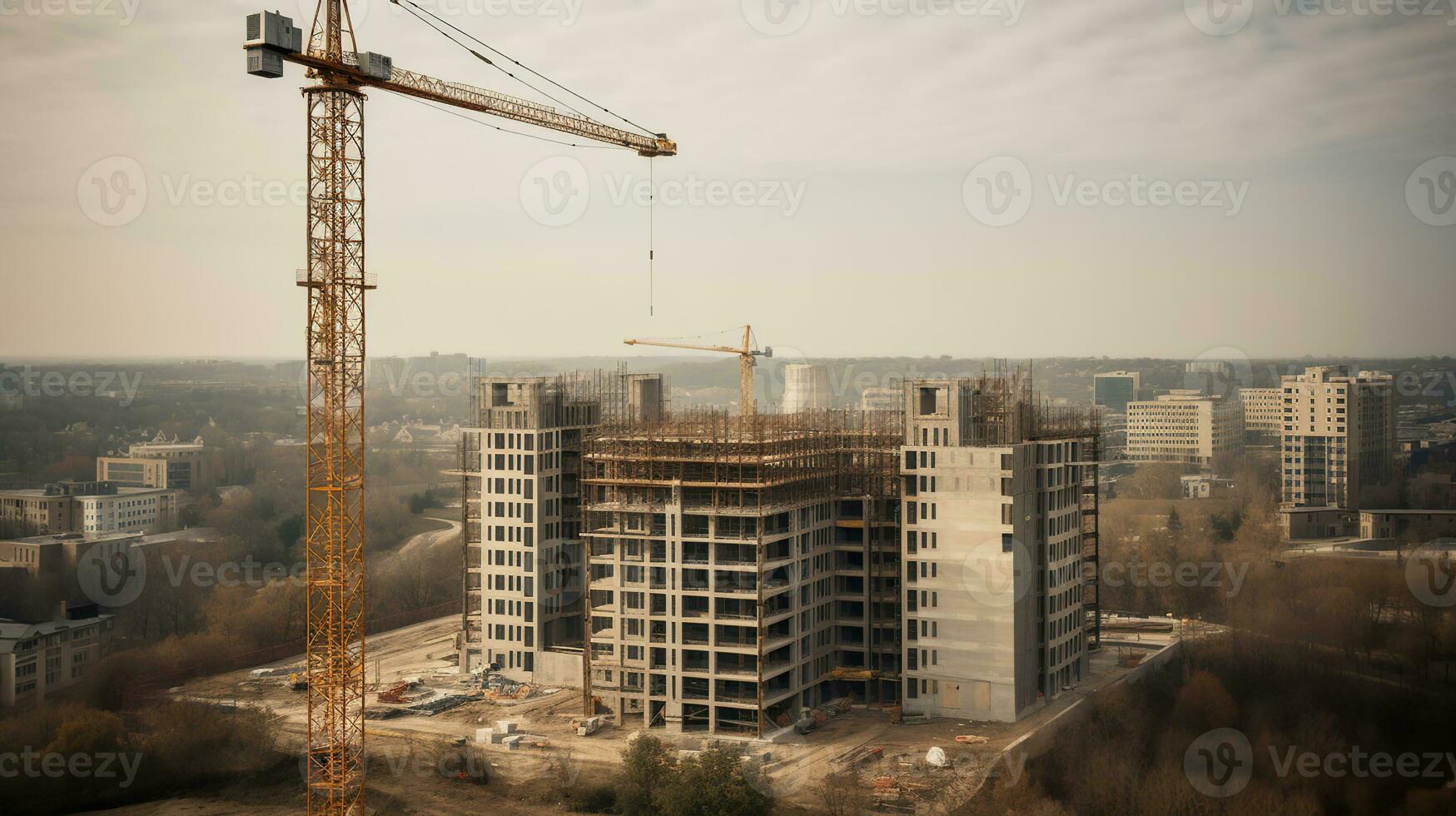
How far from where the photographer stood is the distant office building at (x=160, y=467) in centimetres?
7275

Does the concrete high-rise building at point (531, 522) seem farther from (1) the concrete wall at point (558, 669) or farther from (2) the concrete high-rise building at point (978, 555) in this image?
(2) the concrete high-rise building at point (978, 555)

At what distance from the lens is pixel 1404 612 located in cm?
5059

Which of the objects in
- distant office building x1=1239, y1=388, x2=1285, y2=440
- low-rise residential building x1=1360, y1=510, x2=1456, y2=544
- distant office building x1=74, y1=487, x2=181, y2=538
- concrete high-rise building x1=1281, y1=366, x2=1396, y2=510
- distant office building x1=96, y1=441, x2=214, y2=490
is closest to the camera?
low-rise residential building x1=1360, y1=510, x2=1456, y2=544

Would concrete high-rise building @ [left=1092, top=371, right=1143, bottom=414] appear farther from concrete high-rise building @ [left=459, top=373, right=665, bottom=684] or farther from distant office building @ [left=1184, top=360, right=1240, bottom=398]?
concrete high-rise building @ [left=459, top=373, right=665, bottom=684]

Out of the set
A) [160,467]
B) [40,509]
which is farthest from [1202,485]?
[40,509]

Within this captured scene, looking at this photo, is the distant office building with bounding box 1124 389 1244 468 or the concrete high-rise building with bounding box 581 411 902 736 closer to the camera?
the concrete high-rise building with bounding box 581 411 902 736

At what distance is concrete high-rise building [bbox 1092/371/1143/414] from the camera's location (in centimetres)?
12225

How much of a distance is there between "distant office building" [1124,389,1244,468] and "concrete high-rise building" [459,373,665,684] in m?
67.9

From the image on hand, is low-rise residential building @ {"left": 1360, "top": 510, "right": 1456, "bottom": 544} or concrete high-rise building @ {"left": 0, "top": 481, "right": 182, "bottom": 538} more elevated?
concrete high-rise building @ {"left": 0, "top": 481, "right": 182, "bottom": 538}

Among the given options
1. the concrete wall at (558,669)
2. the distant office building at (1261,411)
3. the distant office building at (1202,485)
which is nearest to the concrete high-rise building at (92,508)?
the concrete wall at (558,669)

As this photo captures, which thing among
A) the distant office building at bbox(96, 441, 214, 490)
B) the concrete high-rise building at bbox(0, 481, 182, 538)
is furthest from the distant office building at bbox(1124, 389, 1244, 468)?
the concrete high-rise building at bbox(0, 481, 182, 538)

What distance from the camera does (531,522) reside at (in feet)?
150

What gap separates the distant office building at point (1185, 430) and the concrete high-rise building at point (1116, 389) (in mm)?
14251

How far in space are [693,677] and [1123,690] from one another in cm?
1512
